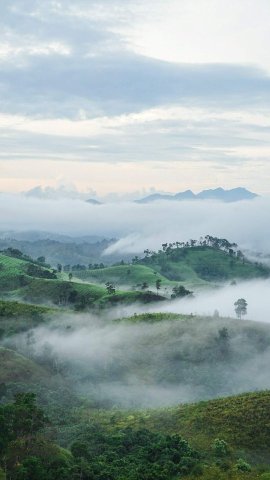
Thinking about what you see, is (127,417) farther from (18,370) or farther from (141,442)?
(18,370)

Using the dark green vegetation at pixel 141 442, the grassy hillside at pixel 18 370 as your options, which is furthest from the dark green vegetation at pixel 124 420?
the grassy hillside at pixel 18 370

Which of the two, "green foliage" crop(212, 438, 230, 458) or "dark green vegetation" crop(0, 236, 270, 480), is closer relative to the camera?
"dark green vegetation" crop(0, 236, 270, 480)

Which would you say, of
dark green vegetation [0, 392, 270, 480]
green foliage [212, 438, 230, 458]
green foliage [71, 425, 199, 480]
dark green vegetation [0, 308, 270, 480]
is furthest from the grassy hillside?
green foliage [212, 438, 230, 458]

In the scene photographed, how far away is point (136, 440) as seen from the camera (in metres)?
102

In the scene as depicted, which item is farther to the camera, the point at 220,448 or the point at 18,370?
the point at 18,370

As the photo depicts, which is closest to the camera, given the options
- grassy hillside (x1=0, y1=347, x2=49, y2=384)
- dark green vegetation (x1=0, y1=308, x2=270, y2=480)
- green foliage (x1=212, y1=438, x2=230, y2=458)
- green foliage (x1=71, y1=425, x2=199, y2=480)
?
dark green vegetation (x1=0, y1=308, x2=270, y2=480)

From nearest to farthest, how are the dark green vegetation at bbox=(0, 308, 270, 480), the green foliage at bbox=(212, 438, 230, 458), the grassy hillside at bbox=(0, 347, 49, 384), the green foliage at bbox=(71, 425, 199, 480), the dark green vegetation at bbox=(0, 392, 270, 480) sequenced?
1. the dark green vegetation at bbox=(0, 392, 270, 480)
2. the dark green vegetation at bbox=(0, 308, 270, 480)
3. the green foliage at bbox=(71, 425, 199, 480)
4. the green foliage at bbox=(212, 438, 230, 458)
5. the grassy hillside at bbox=(0, 347, 49, 384)

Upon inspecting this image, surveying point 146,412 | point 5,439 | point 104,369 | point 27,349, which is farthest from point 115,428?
point 27,349

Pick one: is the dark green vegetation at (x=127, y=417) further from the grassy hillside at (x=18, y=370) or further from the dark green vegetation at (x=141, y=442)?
the grassy hillside at (x=18, y=370)

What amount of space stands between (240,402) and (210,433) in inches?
608

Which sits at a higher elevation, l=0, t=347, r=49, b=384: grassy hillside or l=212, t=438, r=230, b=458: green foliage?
l=0, t=347, r=49, b=384: grassy hillside

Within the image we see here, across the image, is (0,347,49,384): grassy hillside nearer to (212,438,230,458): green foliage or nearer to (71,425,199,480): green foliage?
(71,425,199,480): green foliage

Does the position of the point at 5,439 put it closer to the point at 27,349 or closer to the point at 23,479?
the point at 23,479

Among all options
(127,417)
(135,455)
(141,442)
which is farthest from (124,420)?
(135,455)
